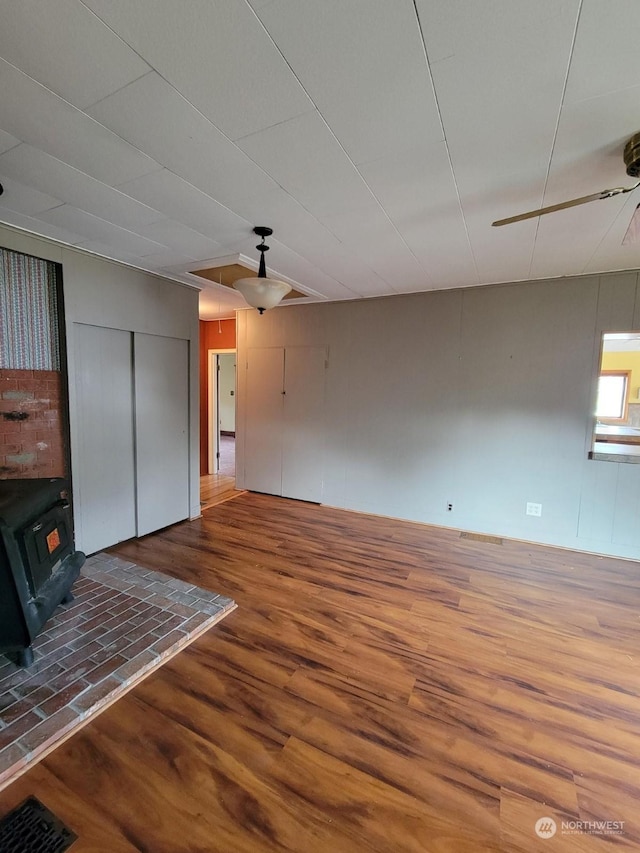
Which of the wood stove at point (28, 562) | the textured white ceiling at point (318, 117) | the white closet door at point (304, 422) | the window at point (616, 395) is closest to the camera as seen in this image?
the textured white ceiling at point (318, 117)

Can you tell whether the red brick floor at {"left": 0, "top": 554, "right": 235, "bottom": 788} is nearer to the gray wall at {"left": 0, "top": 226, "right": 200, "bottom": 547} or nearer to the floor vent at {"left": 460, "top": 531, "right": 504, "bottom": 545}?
the gray wall at {"left": 0, "top": 226, "right": 200, "bottom": 547}

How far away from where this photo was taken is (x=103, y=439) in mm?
3359

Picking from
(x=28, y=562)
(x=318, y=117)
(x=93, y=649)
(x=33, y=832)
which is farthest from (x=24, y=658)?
(x=318, y=117)

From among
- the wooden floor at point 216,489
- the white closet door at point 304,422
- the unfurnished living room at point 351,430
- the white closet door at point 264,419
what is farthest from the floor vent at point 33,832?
the white closet door at point 264,419

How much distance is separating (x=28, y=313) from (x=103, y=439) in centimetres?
117

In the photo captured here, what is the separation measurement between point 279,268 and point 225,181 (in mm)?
1506

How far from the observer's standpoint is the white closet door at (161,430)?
3688mm

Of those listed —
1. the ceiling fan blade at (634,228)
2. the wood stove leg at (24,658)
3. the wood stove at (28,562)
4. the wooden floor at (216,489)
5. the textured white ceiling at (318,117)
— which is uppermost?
the textured white ceiling at (318,117)

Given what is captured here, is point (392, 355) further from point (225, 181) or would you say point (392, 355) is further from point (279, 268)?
point (225, 181)

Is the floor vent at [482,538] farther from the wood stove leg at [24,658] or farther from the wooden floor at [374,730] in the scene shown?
the wood stove leg at [24,658]

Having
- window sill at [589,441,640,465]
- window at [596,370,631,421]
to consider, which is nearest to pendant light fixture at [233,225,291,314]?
window sill at [589,441,640,465]

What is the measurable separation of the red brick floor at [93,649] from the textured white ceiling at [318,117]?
8.71ft

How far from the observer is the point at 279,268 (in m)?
3.45

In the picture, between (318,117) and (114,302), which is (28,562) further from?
(318,117)
